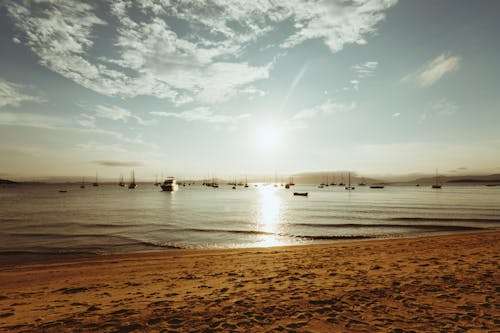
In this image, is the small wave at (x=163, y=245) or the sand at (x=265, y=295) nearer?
the sand at (x=265, y=295)

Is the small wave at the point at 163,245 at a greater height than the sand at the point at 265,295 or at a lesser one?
lesser

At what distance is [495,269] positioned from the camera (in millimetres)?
11172

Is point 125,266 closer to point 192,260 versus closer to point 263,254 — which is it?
point 192,260

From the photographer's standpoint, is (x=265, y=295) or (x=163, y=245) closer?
(x=265, y=295)

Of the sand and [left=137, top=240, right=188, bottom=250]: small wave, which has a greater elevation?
the sand

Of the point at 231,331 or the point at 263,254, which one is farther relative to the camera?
the point at 263,254

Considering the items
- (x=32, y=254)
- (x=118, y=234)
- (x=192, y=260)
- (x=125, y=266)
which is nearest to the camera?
(x=125, y=266)

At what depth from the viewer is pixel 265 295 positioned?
9039mm

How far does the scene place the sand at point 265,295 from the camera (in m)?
6.96

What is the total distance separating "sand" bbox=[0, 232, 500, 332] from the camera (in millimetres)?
6965

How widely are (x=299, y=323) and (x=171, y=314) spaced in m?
3.36

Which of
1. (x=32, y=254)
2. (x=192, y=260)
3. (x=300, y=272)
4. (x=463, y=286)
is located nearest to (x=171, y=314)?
(x=300, y=272)

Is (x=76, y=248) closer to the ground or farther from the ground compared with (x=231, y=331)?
closer to the ground

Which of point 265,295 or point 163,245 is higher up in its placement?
point 265,295
